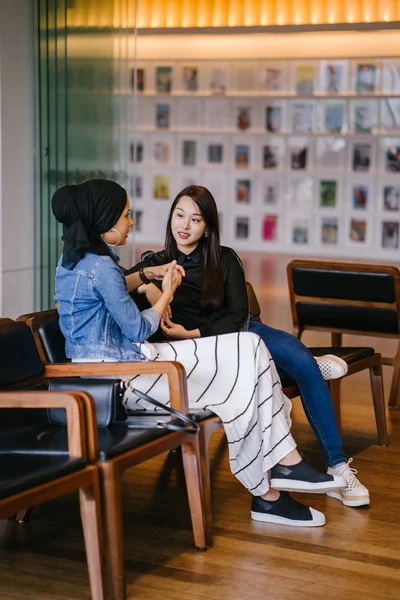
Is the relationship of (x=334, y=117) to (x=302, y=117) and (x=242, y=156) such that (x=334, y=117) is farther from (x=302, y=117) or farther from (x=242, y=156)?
(x=242, y=156)

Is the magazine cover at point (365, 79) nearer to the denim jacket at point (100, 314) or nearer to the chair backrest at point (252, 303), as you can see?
the chair backrest at point (252, 303)

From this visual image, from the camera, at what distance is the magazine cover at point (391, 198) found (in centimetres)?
1039

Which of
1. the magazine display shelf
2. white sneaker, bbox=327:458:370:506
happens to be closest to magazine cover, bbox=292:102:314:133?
the magazine display shelf

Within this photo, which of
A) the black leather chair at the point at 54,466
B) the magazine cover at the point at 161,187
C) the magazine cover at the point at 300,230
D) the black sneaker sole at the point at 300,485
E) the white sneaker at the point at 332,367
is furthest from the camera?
the magazine cover at the point at 161,187

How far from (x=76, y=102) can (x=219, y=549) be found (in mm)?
3765

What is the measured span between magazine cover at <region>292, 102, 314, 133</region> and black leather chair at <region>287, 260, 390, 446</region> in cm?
557

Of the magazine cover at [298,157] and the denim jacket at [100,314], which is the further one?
the magazine cover at [298,157]

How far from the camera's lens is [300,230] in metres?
10.9

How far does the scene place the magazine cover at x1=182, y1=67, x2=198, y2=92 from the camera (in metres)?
11.0

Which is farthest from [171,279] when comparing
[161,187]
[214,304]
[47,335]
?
[161,187]

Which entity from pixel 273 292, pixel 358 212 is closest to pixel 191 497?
pixel 273 292

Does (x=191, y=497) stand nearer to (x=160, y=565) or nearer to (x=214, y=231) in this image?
(x=160, y=565)

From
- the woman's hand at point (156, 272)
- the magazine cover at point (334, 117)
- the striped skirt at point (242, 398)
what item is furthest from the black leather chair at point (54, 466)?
the magazine cover at point (334, 117)

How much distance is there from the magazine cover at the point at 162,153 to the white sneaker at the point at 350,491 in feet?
25.9
